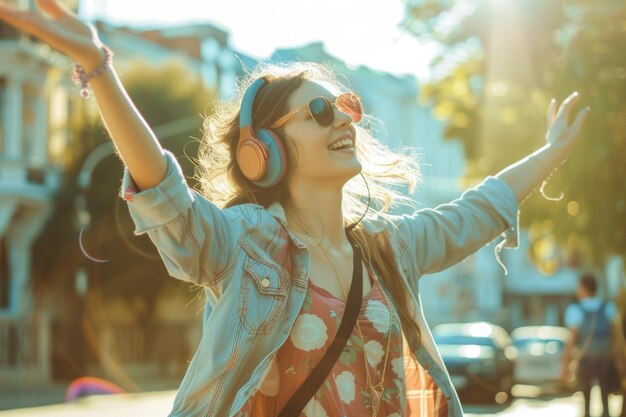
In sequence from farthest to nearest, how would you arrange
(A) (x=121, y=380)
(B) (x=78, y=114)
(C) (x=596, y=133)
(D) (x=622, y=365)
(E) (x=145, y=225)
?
(B) (x=78, y=114)
(A) (x=121, y=380)
(C) (x=596, y=133)
(D) (x=622, y=365)
(E) (x=145, y=225)

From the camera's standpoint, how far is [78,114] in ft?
109

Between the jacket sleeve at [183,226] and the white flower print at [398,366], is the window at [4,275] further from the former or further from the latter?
the jacket sleeve at [183,226]

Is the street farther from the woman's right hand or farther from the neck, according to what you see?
the woman's right hand

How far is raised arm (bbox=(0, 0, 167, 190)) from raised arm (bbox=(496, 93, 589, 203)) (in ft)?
4.20

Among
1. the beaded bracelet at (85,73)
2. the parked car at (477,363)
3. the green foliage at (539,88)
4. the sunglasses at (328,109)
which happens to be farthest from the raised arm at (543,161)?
the parked car at (477,363)

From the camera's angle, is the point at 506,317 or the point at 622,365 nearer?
the point at 622,365

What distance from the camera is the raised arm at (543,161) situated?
3.57 m

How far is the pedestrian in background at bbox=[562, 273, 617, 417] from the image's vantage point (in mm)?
11445

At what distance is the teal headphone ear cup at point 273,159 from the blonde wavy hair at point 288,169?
0.17 ft

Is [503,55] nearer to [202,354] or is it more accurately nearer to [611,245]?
[611,245]

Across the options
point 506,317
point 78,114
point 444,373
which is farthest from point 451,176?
point 444,373

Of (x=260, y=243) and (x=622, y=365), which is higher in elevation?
(x=260, y=243)

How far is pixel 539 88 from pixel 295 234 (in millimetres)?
11325

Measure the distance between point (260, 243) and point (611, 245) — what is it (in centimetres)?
1316
